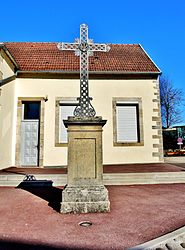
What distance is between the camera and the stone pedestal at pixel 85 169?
383 cm

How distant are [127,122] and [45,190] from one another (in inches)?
243

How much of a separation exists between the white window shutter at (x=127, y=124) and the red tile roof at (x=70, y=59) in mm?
2105

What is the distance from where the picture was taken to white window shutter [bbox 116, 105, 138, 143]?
34.7 feet

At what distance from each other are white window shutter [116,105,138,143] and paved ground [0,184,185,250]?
17.9ft

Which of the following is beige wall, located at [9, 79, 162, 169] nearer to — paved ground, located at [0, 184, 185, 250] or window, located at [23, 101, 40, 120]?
window, located at [23, 101, 40, 120]

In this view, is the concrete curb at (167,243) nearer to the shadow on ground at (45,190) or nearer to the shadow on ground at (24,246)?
the shadow on ground at (24,246)

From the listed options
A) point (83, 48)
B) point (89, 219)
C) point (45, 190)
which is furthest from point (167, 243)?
point (45, 190)

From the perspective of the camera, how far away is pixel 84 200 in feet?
12.7

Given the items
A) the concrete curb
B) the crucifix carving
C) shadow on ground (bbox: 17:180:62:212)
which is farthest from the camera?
shadow on ground (bbox: 17:180:62:212)

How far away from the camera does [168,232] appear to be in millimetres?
2826

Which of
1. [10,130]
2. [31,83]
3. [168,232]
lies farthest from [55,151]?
[168,232]

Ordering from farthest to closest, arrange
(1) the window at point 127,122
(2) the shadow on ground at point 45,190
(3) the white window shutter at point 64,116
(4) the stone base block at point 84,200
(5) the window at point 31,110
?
1. (5) the window at point 31,110
2. (1) the window at point 127,122
3. (3) the white window shutter at point 64,116
4. (2) the shadow on ground at point 45,190
5. (4) the stone base block at point 84,200

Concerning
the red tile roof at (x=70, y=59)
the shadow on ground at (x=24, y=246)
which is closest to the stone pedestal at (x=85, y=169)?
the shadow on ground at (x=24, y=246)

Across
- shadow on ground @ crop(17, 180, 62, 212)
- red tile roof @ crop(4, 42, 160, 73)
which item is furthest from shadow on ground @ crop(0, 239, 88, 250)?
red tile roof @ crop(4, 42, 160, 73)
